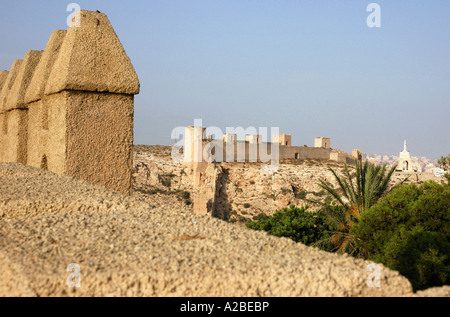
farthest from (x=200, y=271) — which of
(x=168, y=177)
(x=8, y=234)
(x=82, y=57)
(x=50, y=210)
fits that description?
(x=168, y=177)

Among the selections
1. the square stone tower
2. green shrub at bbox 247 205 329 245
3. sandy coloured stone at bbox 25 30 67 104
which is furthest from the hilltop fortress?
sandy coloured stone at bbox 25 30 67 104

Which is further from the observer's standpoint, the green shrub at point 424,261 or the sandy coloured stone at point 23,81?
A: the sandy coloured stone at point 23,81

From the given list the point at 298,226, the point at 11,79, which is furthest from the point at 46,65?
the point at 298,226

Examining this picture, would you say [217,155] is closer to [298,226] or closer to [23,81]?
[298,226]

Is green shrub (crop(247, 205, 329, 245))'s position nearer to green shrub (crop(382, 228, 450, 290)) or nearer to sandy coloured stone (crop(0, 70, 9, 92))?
green shrub (crop(382, 228, 450, 290))

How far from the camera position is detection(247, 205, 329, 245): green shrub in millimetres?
15008

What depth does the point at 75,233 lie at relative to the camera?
2797 mm

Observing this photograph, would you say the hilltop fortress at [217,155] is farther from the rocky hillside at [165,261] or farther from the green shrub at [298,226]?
the rocky hillside at [165,261]

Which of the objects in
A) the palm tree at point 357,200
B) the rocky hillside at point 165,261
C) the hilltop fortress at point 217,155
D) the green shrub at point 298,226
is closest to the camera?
the rocky hillside at point 165,261

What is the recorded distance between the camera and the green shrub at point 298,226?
15008 mm

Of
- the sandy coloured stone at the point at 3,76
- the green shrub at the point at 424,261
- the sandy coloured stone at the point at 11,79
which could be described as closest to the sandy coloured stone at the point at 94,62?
the sandy coloured stone at the point at 11,79
